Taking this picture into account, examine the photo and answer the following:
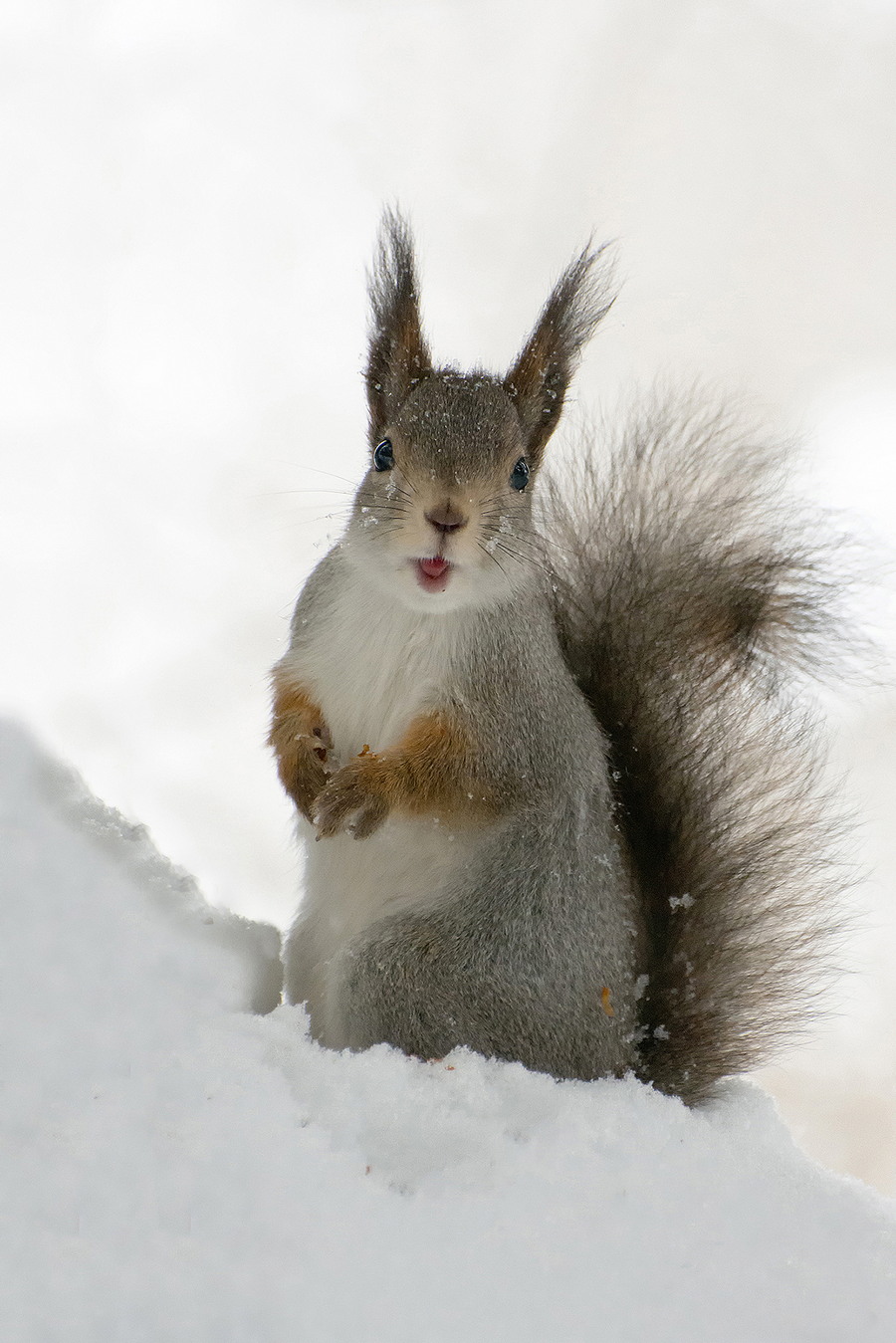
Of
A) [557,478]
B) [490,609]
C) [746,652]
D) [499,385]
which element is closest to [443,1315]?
[490,609]

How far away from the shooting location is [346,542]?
190 centimetres

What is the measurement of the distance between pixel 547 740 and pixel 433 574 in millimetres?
335

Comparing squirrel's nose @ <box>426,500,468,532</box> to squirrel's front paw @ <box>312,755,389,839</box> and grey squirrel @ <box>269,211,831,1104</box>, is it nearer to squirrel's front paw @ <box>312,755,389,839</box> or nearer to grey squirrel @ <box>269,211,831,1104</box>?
grey squirrel @ <box>269,211,831,1104</box>

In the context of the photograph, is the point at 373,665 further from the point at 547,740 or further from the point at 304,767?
the point at 547,740

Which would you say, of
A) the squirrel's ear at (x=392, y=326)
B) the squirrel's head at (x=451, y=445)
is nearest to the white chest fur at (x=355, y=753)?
the squirrel's head at (x=451, y=445)

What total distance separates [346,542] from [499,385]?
39cm

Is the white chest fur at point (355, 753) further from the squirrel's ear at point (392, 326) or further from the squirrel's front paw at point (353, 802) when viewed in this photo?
the squirrel's ear at point (392, 326)

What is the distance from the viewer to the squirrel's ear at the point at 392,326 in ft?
6.52

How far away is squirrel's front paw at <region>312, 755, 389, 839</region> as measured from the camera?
1.70 metres

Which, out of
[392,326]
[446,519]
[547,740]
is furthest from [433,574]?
[392,326]

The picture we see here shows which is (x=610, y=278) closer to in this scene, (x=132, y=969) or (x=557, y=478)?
(x=557, y=478)

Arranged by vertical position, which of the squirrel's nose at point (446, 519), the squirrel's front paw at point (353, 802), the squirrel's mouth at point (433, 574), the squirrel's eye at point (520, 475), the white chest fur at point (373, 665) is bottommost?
the squirrel's front paw at point (353, 802)

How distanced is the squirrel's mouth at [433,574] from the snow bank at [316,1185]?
2.02ft

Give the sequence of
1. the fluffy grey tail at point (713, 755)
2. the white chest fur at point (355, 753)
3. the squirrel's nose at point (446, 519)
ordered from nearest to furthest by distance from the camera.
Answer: the squirrel's nose at point (446, 519) < the white chest fur at point (355, 753) < the fluffy grey tail at point (713, 755)
